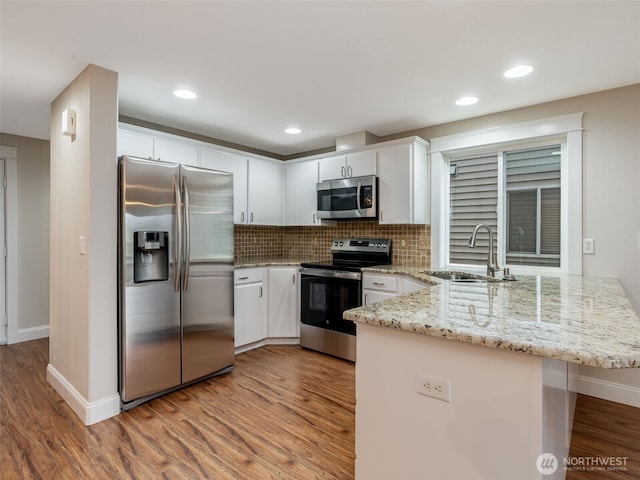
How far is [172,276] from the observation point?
265 cm

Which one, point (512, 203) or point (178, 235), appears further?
point (512, 203)

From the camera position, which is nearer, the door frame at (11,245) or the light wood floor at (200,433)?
the light wood floor at (200,433)

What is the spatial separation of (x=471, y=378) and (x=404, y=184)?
2.51 meters

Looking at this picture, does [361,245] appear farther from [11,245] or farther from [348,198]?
[11,245]

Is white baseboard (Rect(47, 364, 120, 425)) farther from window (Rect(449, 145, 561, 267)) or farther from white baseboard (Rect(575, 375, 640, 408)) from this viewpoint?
white baseboard (Rect(575, 375, 640, 408))

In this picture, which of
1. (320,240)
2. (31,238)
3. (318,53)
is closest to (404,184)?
(320,240)

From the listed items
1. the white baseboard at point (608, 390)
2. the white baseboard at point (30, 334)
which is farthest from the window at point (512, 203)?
Result: the white baseboard at point (30, 334)

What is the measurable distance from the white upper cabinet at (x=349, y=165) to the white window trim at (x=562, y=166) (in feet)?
2.08

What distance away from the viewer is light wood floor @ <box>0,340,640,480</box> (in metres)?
1.83

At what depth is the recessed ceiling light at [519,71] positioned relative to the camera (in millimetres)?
2312

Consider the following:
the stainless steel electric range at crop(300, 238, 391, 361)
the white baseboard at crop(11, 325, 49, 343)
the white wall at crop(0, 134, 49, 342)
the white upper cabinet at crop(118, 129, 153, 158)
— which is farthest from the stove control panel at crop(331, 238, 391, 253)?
the white baseboard at crop(11, 325, 49, 343)

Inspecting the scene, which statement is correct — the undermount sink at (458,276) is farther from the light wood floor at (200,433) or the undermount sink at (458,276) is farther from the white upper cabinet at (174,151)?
the white upper cabinet at (174,151)

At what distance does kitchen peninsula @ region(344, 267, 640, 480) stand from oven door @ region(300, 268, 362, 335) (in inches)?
71.4

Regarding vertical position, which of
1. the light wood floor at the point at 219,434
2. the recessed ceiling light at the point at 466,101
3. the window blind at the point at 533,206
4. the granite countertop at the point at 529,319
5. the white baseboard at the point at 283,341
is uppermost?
the recessed ceiling light at the point at 466,101
